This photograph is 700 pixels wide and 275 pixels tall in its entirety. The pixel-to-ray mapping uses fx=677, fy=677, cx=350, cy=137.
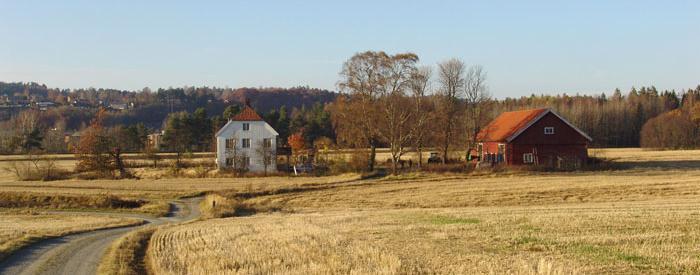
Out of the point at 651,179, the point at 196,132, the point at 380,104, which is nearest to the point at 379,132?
the point at 380,104

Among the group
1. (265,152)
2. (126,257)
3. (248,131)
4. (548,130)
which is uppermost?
(248,131)

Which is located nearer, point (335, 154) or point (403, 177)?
point (403, 177)

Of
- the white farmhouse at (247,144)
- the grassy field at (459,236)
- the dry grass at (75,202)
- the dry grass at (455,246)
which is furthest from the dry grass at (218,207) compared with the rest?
the white farmhouse at (247,144)

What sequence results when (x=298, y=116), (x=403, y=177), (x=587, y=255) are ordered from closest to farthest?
(x=587, y=255) < (x=403, y=177) < (x=298, y=116)

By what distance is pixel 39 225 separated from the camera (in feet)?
111

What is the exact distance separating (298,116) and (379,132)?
46258 millimetres

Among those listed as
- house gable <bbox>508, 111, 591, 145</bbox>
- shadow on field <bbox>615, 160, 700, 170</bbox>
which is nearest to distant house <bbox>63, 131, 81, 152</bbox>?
house gable <bbox>508, 111, 591, 145</bbox>

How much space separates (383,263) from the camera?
47.4 ft

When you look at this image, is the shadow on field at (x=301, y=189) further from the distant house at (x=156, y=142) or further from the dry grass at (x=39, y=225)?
the distant house at (x=156, y=142)

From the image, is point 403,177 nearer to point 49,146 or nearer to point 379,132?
point 379,132

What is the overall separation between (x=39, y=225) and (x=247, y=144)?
1405 inches

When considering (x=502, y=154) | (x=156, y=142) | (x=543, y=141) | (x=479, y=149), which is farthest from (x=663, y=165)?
(x=156, y=142)

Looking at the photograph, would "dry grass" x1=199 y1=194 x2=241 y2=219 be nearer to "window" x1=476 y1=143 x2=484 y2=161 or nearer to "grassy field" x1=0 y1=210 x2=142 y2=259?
"grassy field" x1=0 y1=210 x2=142 y2=259

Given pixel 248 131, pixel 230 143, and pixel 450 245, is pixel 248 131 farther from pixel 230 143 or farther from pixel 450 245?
pixel 450 245
